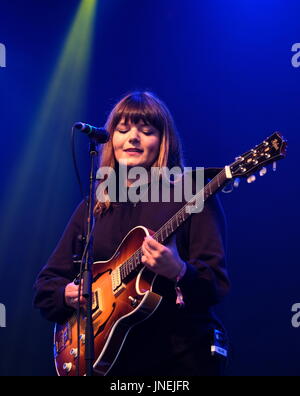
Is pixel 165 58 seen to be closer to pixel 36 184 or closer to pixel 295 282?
pixel 36 184

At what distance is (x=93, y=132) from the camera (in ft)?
7.38

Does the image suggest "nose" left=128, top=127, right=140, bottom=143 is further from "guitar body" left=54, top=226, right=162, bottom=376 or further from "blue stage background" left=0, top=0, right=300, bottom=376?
"blue stage background" left=0, top=0, right=300, bottom=376

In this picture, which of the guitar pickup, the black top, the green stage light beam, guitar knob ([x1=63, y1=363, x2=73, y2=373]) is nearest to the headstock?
the black top

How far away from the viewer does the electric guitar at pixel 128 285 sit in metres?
2.14

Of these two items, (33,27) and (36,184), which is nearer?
(36,184)

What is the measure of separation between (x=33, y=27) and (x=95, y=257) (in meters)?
2.60

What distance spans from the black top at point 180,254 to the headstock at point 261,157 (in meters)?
0.22

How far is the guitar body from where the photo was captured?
2.19 metres

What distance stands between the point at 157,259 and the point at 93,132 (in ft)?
2.05

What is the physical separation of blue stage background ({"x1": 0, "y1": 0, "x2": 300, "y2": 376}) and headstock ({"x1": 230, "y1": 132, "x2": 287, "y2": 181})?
5.21 ft

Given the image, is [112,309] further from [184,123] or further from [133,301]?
[184,123]

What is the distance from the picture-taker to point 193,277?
2104mm

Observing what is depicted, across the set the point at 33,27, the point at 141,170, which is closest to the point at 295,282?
the point at 141,170

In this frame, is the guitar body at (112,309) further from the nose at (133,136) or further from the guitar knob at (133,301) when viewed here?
the nose at (133,136)
